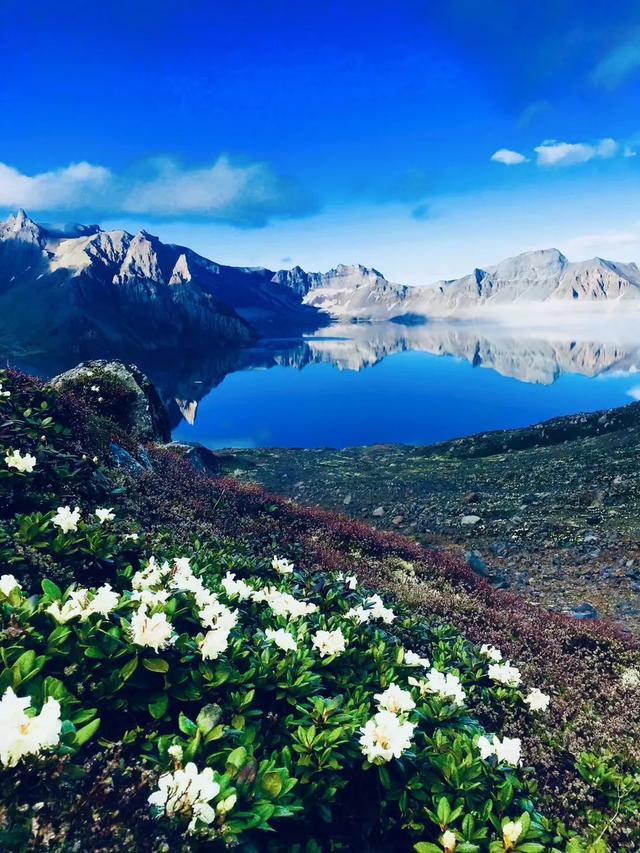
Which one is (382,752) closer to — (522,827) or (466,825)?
(466,825)

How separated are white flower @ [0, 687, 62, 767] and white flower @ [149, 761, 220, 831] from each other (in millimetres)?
654

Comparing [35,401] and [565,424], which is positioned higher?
[35,401]

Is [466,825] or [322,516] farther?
[322,516]

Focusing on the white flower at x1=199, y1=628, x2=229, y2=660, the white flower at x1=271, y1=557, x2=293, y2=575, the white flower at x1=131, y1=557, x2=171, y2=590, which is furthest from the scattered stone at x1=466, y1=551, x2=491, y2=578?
the white flower at x1=199, y1=628, x2=229, y2=660

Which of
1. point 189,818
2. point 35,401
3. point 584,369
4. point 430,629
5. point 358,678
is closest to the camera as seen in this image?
point 189,818

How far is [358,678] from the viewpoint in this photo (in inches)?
188

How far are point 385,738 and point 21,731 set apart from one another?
2.34 metres

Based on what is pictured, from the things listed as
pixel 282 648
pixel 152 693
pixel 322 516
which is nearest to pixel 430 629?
pixel 282 648

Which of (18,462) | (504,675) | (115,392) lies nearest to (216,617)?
(504,675)

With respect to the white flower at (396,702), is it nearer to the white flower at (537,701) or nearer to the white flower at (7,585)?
the white flower at (537,701)

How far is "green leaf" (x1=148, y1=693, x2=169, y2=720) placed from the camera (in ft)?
10.9

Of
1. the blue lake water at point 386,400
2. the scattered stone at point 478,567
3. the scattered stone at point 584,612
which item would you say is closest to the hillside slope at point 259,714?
the scattered stone at point 584,612

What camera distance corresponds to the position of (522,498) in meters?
24.2

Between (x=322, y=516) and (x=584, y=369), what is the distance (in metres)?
179
